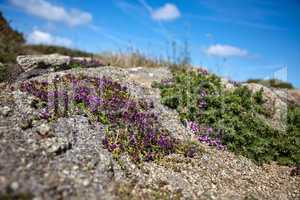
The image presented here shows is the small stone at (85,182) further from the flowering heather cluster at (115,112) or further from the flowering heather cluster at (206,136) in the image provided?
the flowering heather cluster at (206,136)

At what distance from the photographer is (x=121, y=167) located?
22.7ft

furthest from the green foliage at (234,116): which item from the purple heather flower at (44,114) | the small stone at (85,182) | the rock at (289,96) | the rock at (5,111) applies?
the rock at (5,111)

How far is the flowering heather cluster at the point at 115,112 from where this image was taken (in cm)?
780

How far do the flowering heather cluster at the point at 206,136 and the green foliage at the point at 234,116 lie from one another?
192 mm

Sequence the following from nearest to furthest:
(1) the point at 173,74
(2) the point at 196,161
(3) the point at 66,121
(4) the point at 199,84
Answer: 1. (3) the point at 66,121
2. (2) the point at 196,161
3. (4) the point at 199,84
4. (1) the point at 173,74

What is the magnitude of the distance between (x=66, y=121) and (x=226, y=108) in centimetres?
563

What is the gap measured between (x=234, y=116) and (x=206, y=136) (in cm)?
155

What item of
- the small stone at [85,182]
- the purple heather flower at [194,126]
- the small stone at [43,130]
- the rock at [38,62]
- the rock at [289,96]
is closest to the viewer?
the small stone at [85,182]

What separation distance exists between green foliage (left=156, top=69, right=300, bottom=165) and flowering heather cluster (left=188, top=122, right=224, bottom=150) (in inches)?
7.6

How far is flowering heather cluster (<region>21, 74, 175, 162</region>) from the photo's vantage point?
7.80 m

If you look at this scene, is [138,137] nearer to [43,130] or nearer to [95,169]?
[95,169]

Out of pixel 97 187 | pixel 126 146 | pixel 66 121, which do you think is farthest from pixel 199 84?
pixel 97 187

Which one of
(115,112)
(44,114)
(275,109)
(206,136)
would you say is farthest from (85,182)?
(275,109)

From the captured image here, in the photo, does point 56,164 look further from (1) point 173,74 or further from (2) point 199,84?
(1) point 173,74
